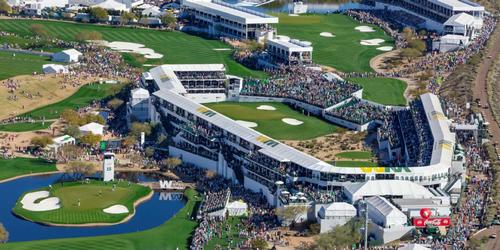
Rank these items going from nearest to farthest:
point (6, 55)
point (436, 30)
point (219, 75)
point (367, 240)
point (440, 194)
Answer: point (367, 240) < point (440, 194) < point (219, 75) < point (6, 55) < point (436, 30)

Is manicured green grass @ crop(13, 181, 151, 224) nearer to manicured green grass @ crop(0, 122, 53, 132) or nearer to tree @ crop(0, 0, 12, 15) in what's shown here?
manicured green grass @ crop(0, 122, 53, 132)

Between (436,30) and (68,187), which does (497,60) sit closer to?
(436,30)

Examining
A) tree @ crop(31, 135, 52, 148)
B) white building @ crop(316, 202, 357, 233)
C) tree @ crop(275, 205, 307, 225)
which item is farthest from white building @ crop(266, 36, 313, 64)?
white building @ crop(316, 202, 357, 233)

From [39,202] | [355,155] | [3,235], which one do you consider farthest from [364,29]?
[3,235]

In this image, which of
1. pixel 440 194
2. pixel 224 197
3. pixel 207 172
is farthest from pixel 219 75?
pixel 440 194

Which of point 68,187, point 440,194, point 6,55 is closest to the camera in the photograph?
point 440,194

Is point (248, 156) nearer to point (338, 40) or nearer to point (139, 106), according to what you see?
point (139, 106)
